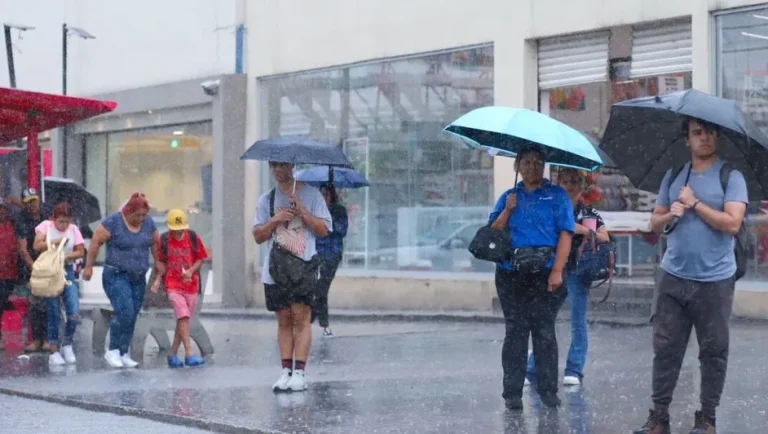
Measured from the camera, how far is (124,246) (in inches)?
508

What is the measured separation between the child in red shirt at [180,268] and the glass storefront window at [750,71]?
20.7 ft

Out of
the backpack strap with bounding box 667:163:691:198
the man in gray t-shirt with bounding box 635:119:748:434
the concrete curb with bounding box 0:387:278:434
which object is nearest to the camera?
the man in gray t-shirt with bounding box 635:119:748:434

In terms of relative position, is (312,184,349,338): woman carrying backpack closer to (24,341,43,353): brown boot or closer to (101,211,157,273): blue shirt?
(101,211,157,273): blue shirt

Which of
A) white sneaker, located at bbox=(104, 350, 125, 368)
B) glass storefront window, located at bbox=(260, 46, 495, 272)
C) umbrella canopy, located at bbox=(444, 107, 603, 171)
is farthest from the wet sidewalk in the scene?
glass storefront window, located at bbox=(260, 46, 495, 272)

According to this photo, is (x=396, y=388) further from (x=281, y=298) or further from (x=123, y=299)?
(x=123, y=299)

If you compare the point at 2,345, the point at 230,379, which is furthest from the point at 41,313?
the point at 230,379

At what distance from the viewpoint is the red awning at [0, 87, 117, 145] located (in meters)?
14.7

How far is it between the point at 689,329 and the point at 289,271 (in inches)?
132

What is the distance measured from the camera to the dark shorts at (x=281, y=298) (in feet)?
33.5

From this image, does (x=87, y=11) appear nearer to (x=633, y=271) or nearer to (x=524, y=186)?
(x=633, y=271)

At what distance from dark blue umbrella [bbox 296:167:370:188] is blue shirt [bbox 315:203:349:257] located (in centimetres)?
32

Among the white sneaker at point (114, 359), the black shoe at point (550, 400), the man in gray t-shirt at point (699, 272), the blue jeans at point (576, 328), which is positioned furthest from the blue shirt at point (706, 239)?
the white sneaker at point (114, 359)

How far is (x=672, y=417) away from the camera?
8.69 meters

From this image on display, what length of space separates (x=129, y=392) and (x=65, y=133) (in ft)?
60.2
